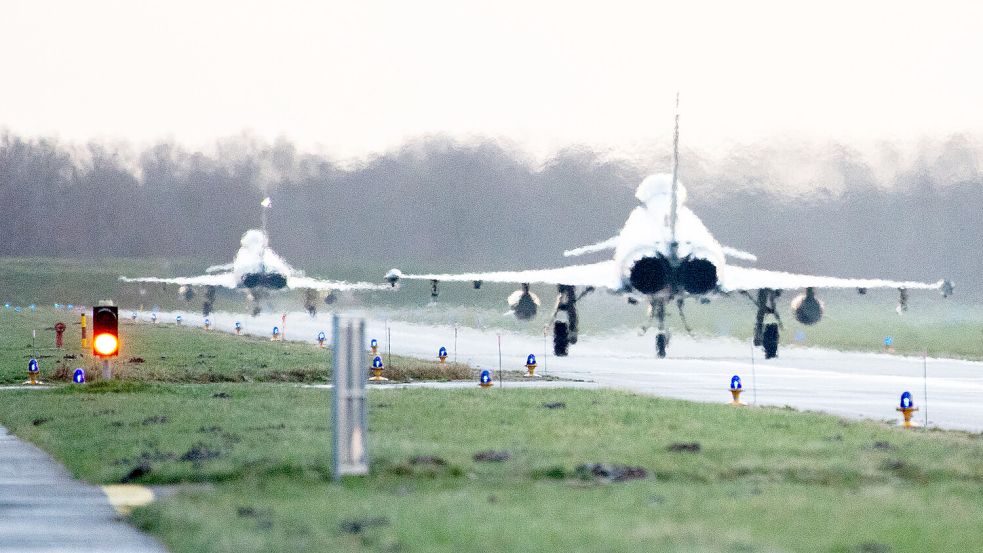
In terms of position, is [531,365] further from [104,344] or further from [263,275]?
[263,275]

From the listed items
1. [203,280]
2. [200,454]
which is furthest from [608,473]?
[203,280]

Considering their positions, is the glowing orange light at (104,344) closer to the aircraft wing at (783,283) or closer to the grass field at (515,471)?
the grass field at (515,471)

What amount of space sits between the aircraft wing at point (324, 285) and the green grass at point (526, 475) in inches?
2168

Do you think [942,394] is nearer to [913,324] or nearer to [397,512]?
[397,512]

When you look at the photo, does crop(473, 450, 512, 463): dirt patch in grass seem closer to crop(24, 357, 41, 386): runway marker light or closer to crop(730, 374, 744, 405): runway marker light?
crop(730, 374, 744, 405): runway marker light

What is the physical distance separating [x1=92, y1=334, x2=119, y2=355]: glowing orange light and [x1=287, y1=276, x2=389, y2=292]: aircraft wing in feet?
185

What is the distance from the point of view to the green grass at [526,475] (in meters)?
13.6

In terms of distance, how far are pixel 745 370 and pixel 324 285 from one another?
4751 cm

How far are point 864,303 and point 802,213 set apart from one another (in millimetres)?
3971

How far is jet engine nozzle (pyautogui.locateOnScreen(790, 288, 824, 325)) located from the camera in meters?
51.6

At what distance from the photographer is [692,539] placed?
520 inches

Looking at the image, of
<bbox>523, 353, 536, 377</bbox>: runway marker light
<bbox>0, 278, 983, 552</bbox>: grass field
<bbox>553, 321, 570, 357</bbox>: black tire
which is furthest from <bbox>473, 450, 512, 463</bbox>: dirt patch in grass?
<bbox>553, 321, 570, 357</bbox>: black tire

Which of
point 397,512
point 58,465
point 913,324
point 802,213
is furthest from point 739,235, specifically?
point 397,512

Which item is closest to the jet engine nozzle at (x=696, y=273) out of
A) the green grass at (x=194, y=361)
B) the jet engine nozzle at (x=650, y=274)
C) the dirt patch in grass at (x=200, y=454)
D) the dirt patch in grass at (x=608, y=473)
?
the jet engine nozzle at (x=650, y=274)
